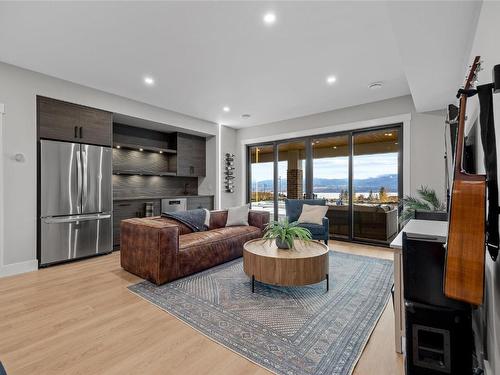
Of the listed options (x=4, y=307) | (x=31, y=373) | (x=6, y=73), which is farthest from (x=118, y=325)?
(x=6, y=73)

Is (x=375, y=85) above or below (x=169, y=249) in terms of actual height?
above

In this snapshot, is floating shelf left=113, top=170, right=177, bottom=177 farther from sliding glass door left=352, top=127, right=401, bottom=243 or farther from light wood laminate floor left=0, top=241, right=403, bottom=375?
sliding glass door left=352, top=127, right=401, bottom=243

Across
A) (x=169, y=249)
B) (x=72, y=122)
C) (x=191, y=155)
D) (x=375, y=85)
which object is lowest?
(x=169, y=249)

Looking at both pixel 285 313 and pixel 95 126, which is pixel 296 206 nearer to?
pixel 285 313

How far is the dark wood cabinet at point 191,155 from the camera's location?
591cm

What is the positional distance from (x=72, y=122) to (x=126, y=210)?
1.73 m

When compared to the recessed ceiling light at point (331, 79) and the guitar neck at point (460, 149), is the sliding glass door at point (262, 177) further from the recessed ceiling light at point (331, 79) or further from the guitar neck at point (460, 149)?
the guitar neck at point (460, 149)

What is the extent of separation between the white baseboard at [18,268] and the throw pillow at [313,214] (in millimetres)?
3994

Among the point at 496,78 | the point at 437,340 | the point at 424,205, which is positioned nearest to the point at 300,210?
the point at 424,205

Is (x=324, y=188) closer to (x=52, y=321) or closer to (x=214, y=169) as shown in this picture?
(x=214, y=169)

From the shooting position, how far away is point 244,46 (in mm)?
2828

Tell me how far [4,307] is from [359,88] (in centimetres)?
520

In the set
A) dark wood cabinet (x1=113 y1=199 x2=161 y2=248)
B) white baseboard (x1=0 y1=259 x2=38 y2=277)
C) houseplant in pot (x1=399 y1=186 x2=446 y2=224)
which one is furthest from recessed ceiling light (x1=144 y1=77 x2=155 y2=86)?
houseplant in pot (x1=399 y1=186 x2=446 y2=224)

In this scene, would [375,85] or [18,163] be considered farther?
[375,85]
